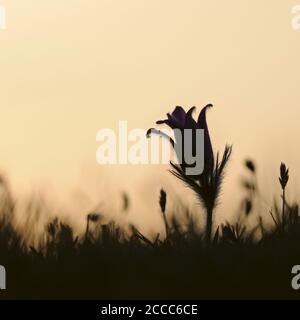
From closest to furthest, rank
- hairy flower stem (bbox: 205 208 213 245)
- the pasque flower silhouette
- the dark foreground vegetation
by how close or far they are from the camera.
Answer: the dark foreground vegetation < hairy flower stem (bbox: 205 208 213 245) < the pasque flower silhouette

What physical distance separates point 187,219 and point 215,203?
0.17 m

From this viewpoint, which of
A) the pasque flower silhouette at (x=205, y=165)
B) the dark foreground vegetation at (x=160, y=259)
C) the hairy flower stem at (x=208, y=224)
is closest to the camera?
the dark foreground vegetation at (x=160, y=259)

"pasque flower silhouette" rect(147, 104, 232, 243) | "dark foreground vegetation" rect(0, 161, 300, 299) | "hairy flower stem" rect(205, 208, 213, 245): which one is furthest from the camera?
"pasque flower silhouette" rect(147, 104, 232, 243)

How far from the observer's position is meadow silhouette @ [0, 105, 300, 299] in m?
2.28

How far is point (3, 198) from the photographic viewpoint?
8.80 feet

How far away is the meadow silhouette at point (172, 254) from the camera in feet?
7.47

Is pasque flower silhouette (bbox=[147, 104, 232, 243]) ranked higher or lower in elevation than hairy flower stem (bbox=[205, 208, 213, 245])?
higher

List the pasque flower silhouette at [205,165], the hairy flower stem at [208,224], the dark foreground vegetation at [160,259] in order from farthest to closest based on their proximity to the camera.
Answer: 1. the pasque flower silhouette at [205,165]
2. the hairy flower stem at [208,224]
3. the dark foreground vegetation at [160,259]

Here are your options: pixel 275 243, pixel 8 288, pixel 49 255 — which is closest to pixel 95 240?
pixel 49 255

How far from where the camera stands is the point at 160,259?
2439mm

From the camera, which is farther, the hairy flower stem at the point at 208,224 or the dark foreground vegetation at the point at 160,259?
the hairy flower stem at the point at 208,224

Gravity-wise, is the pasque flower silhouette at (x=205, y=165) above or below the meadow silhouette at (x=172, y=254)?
above

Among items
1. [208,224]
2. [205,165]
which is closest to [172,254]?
[208,224]

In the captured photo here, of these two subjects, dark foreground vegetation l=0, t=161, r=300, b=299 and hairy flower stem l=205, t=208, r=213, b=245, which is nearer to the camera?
dark foreground vegetation l=0, t=161, r=300, b=299
